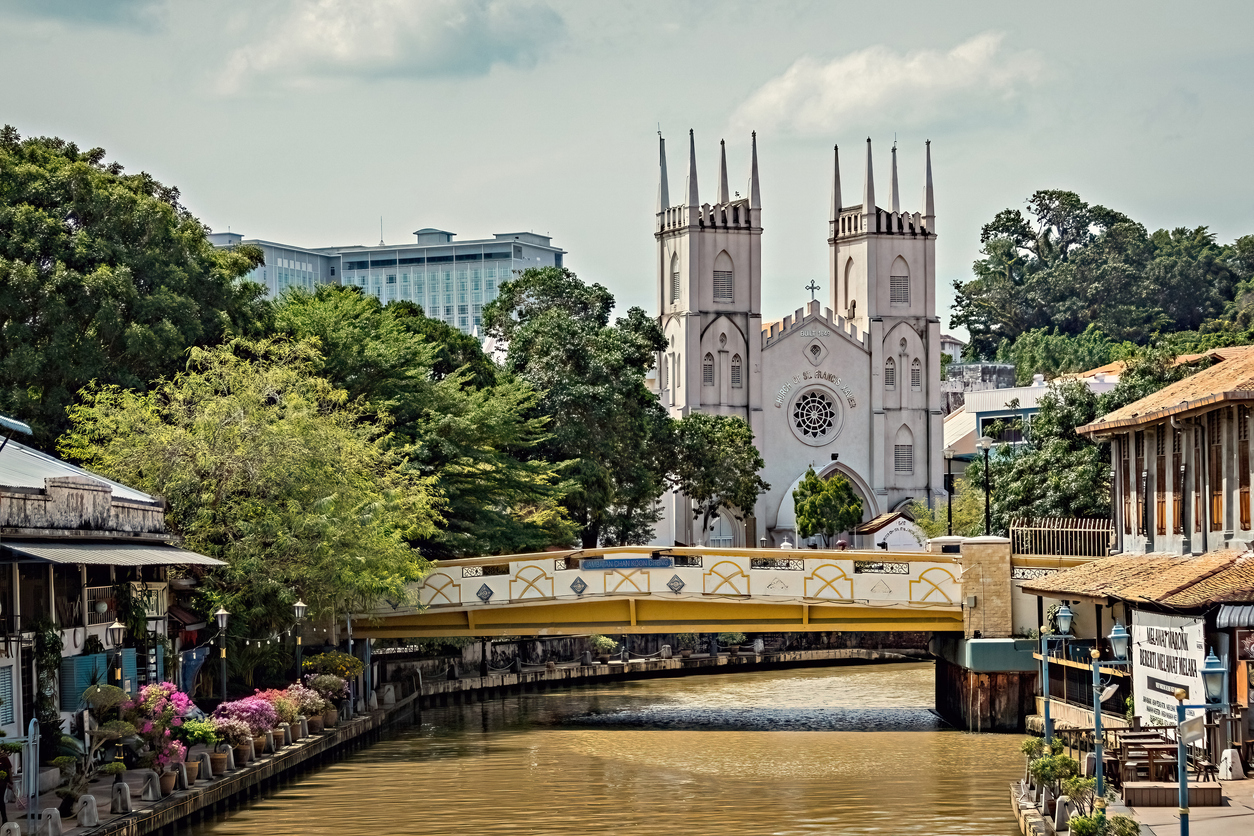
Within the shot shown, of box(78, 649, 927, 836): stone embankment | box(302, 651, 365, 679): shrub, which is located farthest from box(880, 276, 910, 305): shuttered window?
box(302, 651, 365, 679): shrub

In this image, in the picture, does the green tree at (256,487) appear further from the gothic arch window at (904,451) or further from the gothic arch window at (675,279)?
the gothic arch window at (904,451)

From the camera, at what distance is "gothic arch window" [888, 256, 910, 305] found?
325ft

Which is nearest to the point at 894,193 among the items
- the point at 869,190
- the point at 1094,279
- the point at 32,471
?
the point at 869,190

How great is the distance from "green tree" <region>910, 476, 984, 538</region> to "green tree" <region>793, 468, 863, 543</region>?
3373 mm

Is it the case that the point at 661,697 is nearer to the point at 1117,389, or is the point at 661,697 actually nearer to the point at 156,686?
the point at 1117,389

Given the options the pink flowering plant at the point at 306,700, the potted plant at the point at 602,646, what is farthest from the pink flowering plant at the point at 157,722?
the potted plant at the point at 602,646

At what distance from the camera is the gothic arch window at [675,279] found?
97688mm

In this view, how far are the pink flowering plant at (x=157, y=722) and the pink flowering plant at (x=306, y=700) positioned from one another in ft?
19.8

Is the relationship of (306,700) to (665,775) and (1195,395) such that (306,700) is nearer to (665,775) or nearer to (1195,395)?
(665,775)

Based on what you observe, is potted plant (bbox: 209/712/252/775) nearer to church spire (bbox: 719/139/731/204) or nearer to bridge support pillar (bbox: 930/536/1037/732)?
bridge support pillar (bbox: 930/536/1037/732)

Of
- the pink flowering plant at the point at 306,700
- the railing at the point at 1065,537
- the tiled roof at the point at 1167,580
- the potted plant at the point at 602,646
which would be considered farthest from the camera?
the potted plant at the point at 602,646

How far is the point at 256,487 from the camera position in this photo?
36844 mm

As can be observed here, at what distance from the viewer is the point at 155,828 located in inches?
992

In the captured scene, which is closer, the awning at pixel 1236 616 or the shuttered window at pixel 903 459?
the awning at pixel 1236 616
